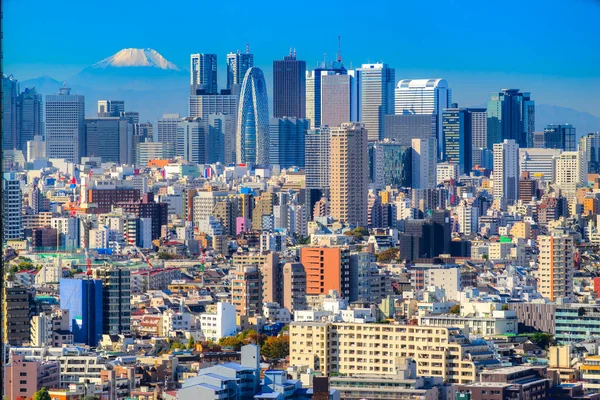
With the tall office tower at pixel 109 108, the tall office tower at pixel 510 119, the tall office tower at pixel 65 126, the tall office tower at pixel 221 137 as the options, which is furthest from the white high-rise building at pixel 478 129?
the tall office tower at pixel 65 126

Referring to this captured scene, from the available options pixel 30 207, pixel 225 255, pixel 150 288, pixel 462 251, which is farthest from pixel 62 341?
pixel 30 207

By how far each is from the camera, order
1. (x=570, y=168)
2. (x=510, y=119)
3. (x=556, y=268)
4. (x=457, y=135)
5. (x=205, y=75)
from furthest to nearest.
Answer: (x=205, y=75), (x=457, y=135), (x=510, y=119), (x=570, y=168), (x=556, y=268)

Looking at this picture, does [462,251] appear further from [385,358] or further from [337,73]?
[337,73]

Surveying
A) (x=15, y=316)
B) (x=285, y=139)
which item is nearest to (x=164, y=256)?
(x=15, y=316)

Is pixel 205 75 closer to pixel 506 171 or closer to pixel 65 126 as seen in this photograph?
pixel 65 126

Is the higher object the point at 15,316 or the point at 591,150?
the point at 591,150

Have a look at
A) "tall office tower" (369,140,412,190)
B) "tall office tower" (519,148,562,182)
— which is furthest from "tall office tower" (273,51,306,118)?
"tall office tower" (519,148,562,182)
